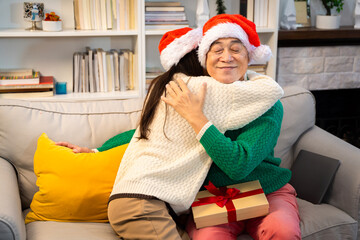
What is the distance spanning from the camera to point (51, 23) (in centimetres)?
261

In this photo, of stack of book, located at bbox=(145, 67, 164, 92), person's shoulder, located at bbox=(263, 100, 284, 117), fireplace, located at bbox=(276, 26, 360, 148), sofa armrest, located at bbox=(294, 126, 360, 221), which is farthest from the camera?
fireplace, located at bbox=(276, 26, 360, 148)

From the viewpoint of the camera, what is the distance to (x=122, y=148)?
1883 millimetres

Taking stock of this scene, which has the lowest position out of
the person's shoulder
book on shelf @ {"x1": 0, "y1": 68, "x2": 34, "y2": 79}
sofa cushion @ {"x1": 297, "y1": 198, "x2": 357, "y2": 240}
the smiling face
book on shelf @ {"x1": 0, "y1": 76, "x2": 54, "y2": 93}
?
sofa cushion @ {"x1": 297, "y1": 198, "x2": 357, "y2": 240}

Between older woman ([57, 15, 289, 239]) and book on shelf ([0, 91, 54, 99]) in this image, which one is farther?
book on shelf ([0, 91, 54, 99])

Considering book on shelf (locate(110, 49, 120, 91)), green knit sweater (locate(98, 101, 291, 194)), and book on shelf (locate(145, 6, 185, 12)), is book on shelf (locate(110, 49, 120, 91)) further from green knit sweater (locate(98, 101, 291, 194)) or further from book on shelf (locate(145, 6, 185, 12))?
green knit sweater (locate(98, 101, 291, 194))

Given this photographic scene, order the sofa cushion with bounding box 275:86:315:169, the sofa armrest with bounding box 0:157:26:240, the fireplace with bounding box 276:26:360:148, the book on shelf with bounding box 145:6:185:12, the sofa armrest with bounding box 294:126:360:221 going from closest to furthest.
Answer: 1. the sofa armrest with bounding box 0:157:26:240
2. the sofa armrest with bounding box 294:126:360:221
3. the sofa cushion with bounding box 275:86:315:169
4. the book on shelf with bounding box 145:6:185:12
5. the fireplace with bounding box 276:26:360:148

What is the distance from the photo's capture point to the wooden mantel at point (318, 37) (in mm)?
2906

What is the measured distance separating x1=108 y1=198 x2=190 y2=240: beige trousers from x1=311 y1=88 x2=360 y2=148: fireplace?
202cm

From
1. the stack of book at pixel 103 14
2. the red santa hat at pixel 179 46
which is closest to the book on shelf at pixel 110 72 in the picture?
the stack of book at pixel 103 14

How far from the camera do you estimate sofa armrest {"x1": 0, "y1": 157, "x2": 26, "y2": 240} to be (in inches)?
58.8

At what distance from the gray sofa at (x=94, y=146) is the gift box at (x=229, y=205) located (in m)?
0.24

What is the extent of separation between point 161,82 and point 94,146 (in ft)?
1.52

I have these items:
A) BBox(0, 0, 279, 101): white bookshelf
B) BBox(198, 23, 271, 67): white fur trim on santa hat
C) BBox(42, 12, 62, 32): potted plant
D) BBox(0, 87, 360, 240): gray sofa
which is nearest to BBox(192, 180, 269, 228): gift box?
BBox(0, 87, 360, 240): gray sofa

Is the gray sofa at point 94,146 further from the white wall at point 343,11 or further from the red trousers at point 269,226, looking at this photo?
the white wall at point 343,11
